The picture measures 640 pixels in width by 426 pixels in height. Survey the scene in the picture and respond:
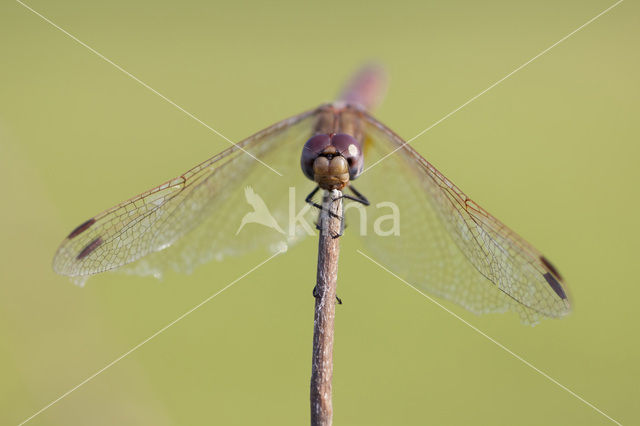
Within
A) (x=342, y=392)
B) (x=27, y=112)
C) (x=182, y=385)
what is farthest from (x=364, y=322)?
(x=27, y=112)

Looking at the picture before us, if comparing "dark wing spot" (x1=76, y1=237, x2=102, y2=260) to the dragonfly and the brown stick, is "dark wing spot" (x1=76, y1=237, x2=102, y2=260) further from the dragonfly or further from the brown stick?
the brown stick

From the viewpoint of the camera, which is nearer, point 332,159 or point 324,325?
point 324,325

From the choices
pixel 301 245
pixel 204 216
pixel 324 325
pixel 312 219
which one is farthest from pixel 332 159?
pixel 301 245

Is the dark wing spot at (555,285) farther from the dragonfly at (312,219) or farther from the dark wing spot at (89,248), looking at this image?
the dark wing spot at (89,248)

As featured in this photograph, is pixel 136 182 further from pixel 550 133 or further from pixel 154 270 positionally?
pixel 550 133

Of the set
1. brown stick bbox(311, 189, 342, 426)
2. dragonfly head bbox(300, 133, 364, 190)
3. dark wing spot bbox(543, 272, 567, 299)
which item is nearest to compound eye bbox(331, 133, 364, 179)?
dragonfly head bbox(300, 133, 364, 190)

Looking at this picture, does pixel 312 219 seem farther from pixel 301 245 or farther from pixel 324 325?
pixel 301 245
